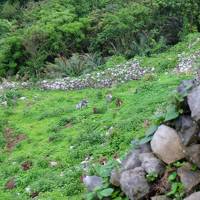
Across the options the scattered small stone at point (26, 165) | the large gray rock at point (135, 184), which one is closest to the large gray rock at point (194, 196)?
the large gray rock at point (135, 184)

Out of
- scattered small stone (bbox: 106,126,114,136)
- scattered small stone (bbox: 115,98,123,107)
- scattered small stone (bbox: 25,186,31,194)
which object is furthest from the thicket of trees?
scattered small stone (bbox: 25,186,31,194)

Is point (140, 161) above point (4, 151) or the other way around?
above

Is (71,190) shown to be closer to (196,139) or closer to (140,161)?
(140,161)

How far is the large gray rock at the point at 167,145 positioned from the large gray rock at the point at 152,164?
0.10 m

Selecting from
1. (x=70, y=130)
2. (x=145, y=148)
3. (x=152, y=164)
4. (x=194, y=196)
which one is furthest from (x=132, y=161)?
(x=70, y=130)

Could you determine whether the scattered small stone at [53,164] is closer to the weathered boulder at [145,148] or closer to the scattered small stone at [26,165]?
the scattered small stone at [26,165]

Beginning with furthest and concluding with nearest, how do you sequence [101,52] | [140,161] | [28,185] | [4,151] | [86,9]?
[86,9] < [101,52] < [4,151] < [28,185] < [140,161]

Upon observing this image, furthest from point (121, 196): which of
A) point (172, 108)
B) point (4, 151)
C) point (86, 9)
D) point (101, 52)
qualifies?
point (86, 9)

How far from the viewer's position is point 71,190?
10195mm

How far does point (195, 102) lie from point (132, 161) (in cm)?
148

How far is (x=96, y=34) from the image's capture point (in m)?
25.6

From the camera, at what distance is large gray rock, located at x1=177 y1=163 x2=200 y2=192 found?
736cm

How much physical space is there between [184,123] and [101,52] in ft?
56.2

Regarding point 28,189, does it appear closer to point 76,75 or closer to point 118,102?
point 118,102
